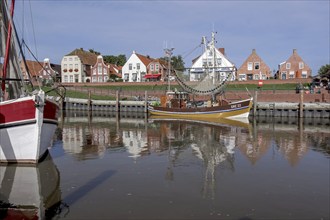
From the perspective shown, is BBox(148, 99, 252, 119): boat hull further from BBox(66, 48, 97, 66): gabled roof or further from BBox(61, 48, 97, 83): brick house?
BBox(66, 48, 97, 66): gabled roof

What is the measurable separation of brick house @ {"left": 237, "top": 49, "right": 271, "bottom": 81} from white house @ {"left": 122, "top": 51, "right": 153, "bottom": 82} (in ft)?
77.3

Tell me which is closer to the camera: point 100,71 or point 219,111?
point 219,111

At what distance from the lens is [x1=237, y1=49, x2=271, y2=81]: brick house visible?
2931 inches

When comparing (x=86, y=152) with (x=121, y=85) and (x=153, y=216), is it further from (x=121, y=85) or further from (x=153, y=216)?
(x=121, y=85)

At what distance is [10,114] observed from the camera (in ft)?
46.2

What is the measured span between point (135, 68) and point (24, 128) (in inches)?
2822

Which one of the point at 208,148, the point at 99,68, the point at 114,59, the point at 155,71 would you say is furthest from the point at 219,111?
the point at 114,59

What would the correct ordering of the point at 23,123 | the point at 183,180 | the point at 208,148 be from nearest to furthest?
the point at 183,180, the point at 23,123, the point at 208,148

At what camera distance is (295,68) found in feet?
241

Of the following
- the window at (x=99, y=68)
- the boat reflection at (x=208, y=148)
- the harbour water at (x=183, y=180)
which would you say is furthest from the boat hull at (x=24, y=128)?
the window at (x=99, y=68)

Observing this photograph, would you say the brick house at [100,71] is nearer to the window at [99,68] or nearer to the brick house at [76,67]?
the window at [99,68]

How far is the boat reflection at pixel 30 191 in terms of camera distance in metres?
9.41

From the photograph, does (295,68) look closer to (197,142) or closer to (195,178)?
(197,142)

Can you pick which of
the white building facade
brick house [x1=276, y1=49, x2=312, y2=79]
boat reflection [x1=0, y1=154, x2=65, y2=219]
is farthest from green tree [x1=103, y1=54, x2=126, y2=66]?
boat reflection [x1=0, y1=154, x2=65, y2=219]
